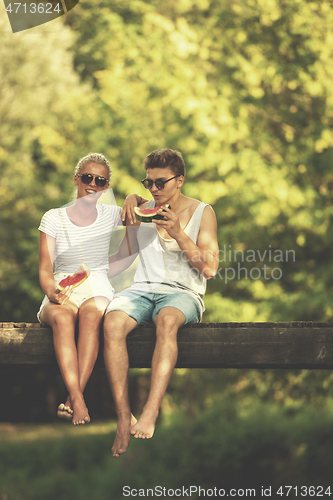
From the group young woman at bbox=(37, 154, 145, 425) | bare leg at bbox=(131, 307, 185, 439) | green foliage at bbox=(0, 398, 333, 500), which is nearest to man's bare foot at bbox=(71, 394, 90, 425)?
young woman at bbox=(37, 154, 145, 425)

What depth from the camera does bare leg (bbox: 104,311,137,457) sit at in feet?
9.41

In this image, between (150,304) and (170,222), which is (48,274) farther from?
(170,222)

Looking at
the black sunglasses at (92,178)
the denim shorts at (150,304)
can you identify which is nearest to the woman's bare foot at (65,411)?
the denim shorts at (150,304)

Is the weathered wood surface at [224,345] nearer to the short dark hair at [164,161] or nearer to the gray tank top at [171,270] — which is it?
the gray tank top at [171,270]

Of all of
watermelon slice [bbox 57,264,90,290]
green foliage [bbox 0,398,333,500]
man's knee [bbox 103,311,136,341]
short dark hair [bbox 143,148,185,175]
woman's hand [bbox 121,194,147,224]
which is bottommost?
green foliage [bbox 0,398,333,500]

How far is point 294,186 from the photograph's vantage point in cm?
772

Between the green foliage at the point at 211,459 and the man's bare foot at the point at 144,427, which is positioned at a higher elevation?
the man's bare foot at the point at 144,427

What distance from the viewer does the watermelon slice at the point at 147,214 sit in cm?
313

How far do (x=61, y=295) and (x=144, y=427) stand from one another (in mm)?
887

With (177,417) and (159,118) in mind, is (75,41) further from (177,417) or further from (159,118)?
(177,417)

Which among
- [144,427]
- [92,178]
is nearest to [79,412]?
[144,427]

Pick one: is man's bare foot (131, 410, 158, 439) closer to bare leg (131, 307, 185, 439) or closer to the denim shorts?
bare leg (131, 307, 185, 439)

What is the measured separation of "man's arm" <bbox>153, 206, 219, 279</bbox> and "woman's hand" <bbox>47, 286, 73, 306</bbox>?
636 millimetres

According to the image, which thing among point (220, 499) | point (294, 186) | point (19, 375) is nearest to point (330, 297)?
point (294, 186)
